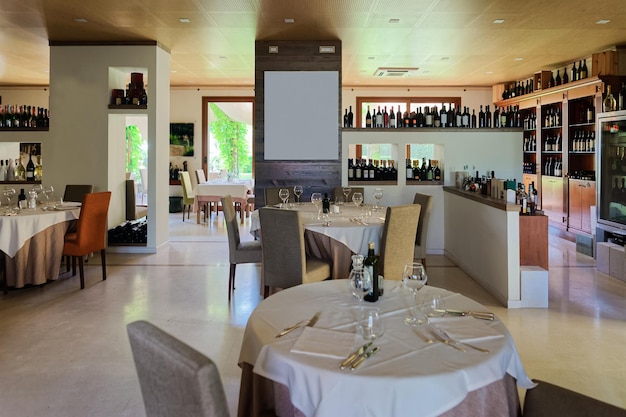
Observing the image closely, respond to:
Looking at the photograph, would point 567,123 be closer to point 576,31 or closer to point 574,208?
point 574,208

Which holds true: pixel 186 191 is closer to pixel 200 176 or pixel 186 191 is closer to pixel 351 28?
pixel 200 176

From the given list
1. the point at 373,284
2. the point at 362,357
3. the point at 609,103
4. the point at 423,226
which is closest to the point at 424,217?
the point at 423,226

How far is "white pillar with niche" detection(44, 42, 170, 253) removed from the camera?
7246 mm

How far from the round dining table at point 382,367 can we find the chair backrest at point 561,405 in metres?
0.06

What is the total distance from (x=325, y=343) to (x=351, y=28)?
5740 mm

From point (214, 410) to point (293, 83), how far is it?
6.43 m

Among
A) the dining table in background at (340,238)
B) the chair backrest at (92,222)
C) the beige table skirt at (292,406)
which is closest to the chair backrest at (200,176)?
the chair backrest at (92,222)

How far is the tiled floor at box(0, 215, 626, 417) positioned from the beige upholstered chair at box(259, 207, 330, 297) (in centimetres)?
56

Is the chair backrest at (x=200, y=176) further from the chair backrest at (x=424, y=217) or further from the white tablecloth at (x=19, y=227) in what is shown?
the chair backrest at (x=424, y=217)

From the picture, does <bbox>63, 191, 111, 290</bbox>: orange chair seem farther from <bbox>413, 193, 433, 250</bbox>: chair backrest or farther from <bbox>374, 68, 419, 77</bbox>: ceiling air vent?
<bbox>374, 68, 419, 77</bbox>: ceiling air vent

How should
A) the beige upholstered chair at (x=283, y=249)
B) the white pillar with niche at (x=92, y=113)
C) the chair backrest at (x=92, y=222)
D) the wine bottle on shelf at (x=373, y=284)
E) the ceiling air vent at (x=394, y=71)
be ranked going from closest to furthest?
the wine bottle on shelf at (x=373, y=284) → the beige upholstered chair at (x=283, y=249) → the chair backrest at (x=92, y=222) → the white pillar with niche at (x=92, y=113) → the ceiling air vent at (x=394, y=71)

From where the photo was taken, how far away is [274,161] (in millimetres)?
7180

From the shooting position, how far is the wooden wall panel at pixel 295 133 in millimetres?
7117

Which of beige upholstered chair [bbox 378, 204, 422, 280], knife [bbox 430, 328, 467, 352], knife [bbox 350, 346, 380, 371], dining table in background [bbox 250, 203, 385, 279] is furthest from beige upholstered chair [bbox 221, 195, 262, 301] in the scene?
knife [bbox 350, 346, 380, 371]
